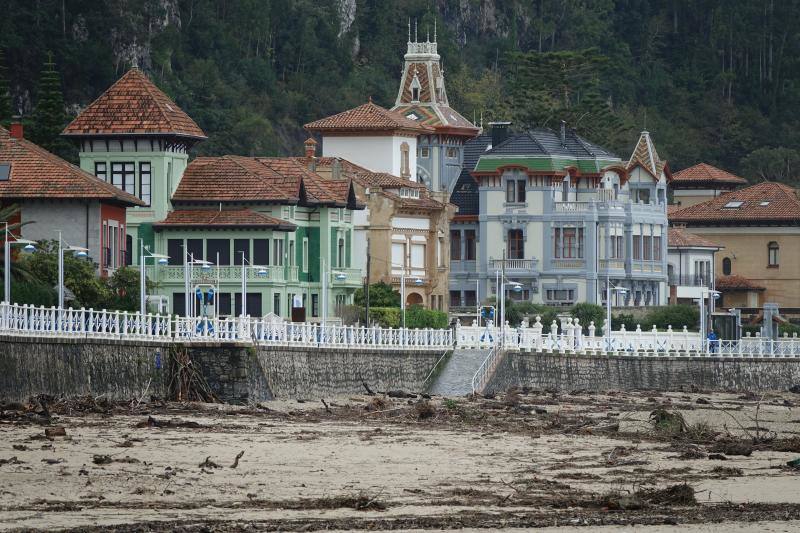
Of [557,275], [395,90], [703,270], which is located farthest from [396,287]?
[395,90]

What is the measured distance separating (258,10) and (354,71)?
9.82 metres

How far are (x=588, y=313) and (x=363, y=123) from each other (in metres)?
13.1

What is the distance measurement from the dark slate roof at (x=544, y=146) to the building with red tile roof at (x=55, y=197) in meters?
43.7

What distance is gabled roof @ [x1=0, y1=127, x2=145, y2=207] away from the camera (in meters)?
84.4

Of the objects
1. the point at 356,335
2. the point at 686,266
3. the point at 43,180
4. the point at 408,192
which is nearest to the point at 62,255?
the point at 43,180

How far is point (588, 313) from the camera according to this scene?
119 m

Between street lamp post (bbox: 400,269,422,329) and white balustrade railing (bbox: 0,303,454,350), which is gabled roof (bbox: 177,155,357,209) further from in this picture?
white balustrade railing (bbox: 0,303,454,350)

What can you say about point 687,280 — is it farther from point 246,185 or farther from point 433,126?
point 246,185

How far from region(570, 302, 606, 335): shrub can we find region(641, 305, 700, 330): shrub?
6.26 ft

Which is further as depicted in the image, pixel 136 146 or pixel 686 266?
pixel 686 266

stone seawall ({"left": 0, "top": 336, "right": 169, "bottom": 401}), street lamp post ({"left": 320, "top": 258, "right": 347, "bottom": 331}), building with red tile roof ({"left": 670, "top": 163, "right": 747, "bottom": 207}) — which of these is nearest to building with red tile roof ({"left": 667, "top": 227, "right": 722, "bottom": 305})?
building with red tile roof ({"left": 670, "top": 163, "right": 747, "bottom": 207})

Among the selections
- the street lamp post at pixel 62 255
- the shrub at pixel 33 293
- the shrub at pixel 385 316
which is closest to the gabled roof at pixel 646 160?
the shrub at pixel 385 316

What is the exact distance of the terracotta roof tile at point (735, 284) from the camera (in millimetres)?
141375

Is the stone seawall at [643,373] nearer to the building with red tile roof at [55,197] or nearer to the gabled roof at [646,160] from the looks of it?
the building with red tile roof at [55,197]
